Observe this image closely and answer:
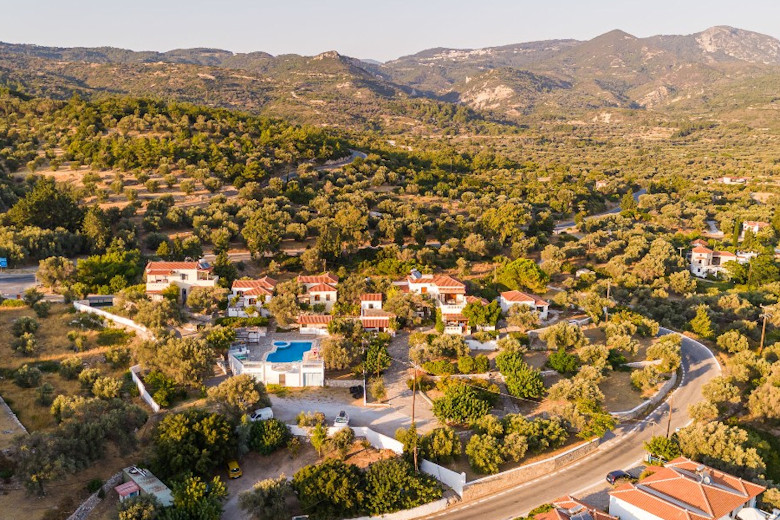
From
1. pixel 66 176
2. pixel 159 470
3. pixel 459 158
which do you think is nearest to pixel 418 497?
pixel 159 470

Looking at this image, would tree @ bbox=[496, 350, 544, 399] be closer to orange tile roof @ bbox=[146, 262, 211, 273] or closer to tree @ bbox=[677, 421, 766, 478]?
tree @ bbox=[677, 421, 766, 478]

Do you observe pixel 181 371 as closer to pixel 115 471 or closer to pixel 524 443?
pixel 115 471

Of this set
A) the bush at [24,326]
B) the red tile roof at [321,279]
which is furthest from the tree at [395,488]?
the bush at [24,326]

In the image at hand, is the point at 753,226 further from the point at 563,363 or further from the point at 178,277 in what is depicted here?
the point at 178,277

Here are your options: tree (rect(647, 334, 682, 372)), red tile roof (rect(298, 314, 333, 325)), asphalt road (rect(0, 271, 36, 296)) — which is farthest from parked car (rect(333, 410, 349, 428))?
asphalt road (rect(0, 271, 36, 296))

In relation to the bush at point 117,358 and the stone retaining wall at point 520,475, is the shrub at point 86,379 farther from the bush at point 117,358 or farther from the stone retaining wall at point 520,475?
the stone retaining wall at point 520,475

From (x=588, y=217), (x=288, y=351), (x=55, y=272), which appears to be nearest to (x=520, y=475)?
(x=288, y=351)

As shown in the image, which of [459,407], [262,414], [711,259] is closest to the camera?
[262,414]
